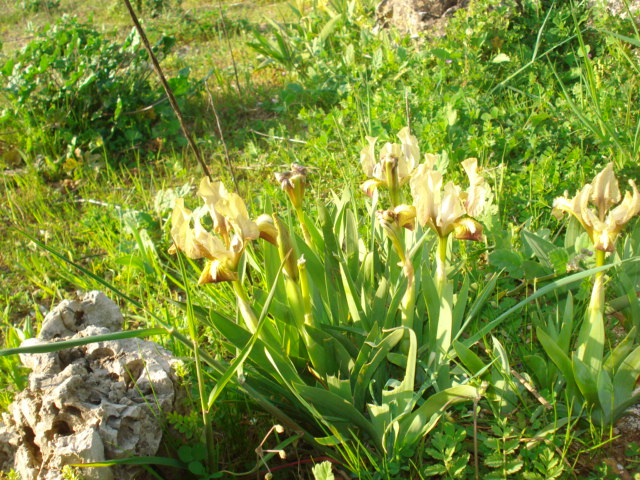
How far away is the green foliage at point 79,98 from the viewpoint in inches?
141

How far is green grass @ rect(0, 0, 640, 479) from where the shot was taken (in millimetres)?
1635

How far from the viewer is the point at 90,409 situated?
1.54m

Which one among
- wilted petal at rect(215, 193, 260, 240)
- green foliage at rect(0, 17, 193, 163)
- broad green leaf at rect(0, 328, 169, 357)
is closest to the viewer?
broad green leaf at rect(0, 328, 169, 357)

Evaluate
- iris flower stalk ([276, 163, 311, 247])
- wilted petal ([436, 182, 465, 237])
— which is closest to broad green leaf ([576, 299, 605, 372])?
wilted petal ([436, 182, 465, 237])

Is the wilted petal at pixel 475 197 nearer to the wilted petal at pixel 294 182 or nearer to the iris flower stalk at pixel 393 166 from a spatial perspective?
the iris flower stalk at pixel 393 166

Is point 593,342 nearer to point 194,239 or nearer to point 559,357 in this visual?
point 559,357

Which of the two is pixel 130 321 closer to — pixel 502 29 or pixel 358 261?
pixel 358 261

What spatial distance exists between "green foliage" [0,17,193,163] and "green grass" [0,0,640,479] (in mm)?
108

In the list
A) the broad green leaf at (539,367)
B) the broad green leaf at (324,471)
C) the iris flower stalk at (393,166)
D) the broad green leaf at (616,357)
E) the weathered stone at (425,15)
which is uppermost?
the iris flower stalk at (393,166)

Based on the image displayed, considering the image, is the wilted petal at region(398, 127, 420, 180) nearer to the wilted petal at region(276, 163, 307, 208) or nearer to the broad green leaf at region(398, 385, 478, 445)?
the wilted petal at region(276, 163, 307, 208)

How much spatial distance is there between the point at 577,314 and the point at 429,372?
0.60 m

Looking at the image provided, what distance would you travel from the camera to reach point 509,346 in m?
1.83

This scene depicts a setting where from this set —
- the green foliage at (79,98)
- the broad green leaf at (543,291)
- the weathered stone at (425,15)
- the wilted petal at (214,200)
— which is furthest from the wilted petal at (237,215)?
the weathered stone at (425,15)

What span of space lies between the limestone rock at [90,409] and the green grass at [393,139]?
0.13m
